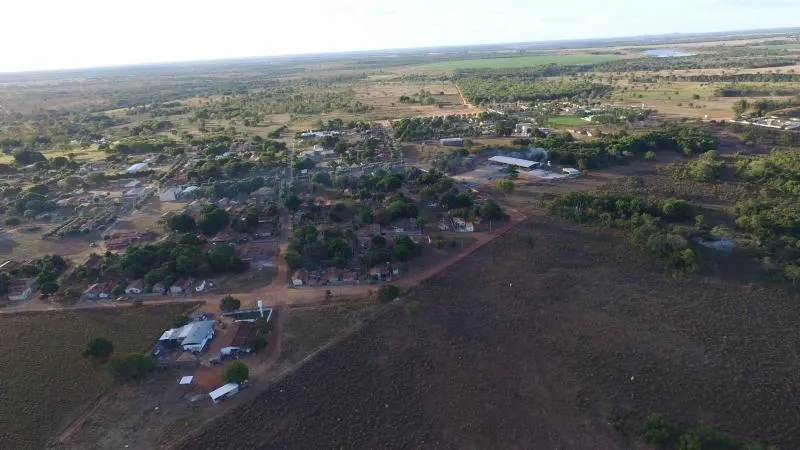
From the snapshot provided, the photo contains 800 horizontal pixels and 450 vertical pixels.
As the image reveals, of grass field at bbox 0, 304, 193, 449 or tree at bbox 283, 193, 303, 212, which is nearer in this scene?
grass field at bbox 0, 304, 193, 449

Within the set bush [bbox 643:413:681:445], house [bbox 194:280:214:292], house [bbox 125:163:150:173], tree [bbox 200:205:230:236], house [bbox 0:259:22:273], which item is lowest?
bush [bbox 643:413:681:445]

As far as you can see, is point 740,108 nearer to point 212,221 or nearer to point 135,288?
point 212,221

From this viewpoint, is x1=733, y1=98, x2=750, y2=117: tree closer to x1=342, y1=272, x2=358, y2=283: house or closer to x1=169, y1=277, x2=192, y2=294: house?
x1=342, y1=272, x2=358, y2=283: house

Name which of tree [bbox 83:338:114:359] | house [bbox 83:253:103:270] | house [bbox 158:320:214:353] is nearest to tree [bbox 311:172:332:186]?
house [bbox 83:253:103:270]

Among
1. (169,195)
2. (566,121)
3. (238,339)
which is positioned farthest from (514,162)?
(238,339)

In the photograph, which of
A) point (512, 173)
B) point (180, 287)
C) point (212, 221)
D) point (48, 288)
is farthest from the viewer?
point (512, 173)

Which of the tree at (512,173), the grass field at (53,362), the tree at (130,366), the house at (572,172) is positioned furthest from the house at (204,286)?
the house at (572,172)

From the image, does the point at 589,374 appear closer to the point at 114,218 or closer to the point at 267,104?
the point at 114,218
